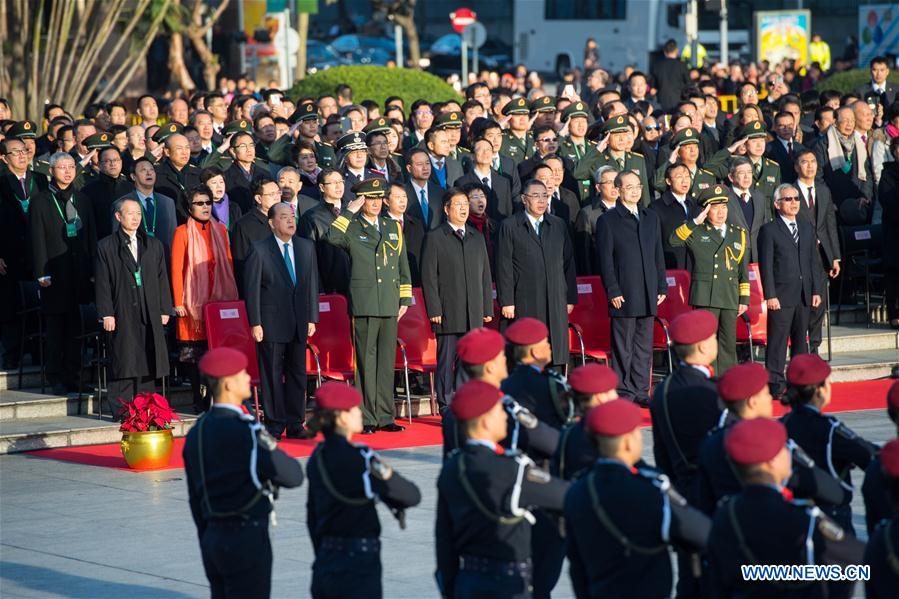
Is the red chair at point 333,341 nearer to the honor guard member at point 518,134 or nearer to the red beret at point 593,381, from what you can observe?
the honor guard member at point 518,134

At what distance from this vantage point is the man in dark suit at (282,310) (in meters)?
13.8

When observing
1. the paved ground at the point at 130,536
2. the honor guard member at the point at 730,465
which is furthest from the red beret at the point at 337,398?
the paved ground at the point at 130,536

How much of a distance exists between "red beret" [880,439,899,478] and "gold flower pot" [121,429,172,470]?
7.78 meters

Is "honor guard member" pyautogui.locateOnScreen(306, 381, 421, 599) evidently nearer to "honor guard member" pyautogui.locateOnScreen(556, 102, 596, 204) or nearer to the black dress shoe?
the black dress shoe

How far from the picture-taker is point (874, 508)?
716 centimetres

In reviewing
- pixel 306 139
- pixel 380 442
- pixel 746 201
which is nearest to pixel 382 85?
pixel 306 139

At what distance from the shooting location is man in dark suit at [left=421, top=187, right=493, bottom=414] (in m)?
14.4

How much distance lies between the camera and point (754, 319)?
52.0ft

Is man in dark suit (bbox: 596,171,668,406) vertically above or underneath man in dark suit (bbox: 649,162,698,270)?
underneath

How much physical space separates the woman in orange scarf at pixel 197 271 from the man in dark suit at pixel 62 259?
3.27 ft

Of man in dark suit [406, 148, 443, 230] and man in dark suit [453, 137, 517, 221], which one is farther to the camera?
man in dark suit [453, 137, 517, 221]

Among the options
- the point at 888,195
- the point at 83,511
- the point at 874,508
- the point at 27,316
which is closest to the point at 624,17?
the point at 888,195

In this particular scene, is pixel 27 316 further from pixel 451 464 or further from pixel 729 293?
pixel 451 464

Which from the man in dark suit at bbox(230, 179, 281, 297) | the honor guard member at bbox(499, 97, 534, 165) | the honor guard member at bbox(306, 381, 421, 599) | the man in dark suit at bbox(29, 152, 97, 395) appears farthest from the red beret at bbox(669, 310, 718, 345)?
the honor guard member at bbox(499, 97, 534, 165)
